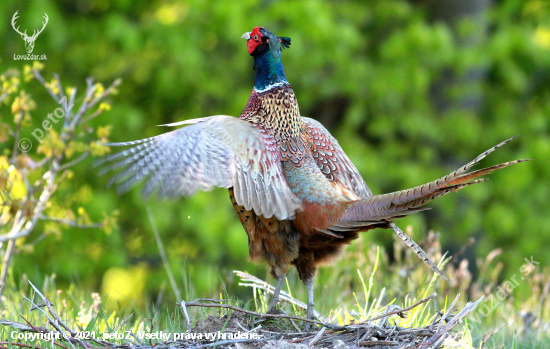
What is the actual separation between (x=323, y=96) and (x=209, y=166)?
5.88m

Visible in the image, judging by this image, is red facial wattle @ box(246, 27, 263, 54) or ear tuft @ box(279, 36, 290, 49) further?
ear tuft @ box(279, 36, 290, 49)

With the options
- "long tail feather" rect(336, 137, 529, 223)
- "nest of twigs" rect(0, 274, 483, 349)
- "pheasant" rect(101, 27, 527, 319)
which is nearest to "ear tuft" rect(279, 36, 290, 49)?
"pheasant" rect(101, 27, 527, 319)

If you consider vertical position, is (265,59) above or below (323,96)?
below

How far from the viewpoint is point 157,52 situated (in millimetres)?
7723

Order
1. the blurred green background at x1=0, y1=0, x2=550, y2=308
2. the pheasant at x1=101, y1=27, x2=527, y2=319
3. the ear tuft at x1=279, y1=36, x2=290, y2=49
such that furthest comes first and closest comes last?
1. the blurred green background at x1=0, y1=0, x2=550, y2=308
2. the ear tuft at x1=279, y1=36, x2=290, y2=49
3. the pheasant at x1=101, y1=27, x2=527, y2=319

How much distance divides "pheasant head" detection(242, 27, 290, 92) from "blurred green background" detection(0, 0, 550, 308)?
312cm

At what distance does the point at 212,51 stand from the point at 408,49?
2.88 m

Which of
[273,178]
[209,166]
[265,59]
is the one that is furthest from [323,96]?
[209,166]

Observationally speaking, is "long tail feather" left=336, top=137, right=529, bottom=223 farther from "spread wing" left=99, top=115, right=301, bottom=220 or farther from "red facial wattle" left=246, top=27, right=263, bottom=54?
"red facial wattle" left=246, top=27, right=263, bottom=54

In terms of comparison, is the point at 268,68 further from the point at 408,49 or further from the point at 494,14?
the point at 494,14

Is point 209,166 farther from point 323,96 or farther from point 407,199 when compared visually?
point 323,96

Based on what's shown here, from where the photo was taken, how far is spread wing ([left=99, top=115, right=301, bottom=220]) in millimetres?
2926

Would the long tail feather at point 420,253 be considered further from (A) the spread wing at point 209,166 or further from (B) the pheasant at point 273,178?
(A) the spread wing at point 209,166

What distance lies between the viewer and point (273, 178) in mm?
3156
